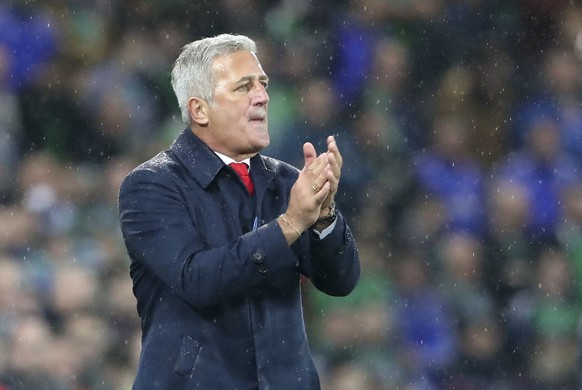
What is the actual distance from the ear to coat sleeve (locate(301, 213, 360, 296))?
395mm

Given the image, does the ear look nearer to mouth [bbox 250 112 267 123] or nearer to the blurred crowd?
mouth [bbox 250 112 267 123]

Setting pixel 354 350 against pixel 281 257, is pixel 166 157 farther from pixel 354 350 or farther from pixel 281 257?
pixel 354 350

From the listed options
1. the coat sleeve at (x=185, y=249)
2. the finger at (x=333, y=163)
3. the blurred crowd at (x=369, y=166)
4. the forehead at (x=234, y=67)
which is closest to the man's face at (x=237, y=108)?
the forehead at (x=234, y=67)

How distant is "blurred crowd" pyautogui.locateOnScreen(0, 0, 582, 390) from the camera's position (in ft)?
18.0

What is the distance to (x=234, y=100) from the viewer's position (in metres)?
2.90

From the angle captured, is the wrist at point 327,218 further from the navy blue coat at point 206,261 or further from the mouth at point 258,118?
the mouth at point 258,118

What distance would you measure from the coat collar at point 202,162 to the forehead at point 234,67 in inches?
6.2

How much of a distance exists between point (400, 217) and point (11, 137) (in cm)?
185

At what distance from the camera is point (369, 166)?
592 cm

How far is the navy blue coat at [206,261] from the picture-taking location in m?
2.64

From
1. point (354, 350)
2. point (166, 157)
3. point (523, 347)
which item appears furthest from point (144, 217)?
point (523, 347)

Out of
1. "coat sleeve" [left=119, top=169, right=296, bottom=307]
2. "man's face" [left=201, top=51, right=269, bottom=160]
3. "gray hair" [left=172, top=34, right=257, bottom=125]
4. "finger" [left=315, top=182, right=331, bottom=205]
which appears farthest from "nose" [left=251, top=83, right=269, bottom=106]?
"finger" [left=315, top=182, right=331, bottom=205]

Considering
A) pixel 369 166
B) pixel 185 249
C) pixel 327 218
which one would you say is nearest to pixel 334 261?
pixel 327 218

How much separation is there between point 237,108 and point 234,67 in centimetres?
10
